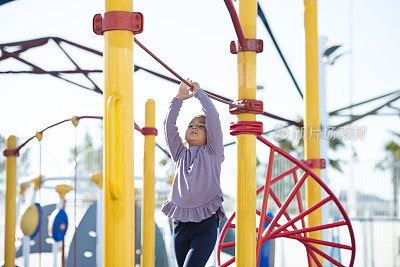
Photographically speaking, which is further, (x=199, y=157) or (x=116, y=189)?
(x=199, y=157)

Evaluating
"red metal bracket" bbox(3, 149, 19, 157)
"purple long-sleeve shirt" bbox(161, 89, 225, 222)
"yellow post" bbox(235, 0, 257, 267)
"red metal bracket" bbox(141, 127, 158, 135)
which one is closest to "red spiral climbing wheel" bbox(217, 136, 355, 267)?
"yellow post" bbox(235, 0, 257, 267)

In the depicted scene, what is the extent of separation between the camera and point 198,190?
→ 119 inches

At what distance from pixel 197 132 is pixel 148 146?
138 cm

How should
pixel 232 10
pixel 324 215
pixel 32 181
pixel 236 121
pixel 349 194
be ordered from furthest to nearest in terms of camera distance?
1. pixel 349 194
2. pixel 32 181
3. pixel 324 215
4. pixel 236 121
5. pixel 232 10

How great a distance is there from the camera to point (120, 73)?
205 centimetres

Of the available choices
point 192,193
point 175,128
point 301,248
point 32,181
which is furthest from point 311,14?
point 301,248

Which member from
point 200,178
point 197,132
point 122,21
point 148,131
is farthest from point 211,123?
point 148,131

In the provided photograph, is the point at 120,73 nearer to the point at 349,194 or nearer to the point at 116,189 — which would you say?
the point at 116,189

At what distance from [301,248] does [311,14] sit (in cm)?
446

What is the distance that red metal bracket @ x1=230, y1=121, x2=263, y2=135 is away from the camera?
9.64 feet

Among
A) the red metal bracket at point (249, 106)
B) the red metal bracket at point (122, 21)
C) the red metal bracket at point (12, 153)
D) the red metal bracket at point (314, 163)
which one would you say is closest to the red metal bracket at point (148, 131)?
the red metal bracket at point (12, 153)

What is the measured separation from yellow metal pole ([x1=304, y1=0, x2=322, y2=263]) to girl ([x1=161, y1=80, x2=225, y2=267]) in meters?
1.44

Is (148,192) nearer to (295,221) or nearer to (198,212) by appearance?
(295,221)

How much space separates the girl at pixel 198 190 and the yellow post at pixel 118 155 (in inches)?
37.3
